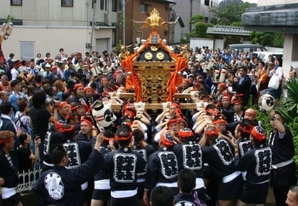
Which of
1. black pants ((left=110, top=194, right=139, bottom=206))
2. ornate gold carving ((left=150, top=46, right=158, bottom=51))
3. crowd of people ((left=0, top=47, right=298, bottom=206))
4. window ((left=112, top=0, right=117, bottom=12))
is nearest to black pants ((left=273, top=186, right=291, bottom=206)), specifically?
crowd of people ((left=0, top=47, right=298, bottom=206))

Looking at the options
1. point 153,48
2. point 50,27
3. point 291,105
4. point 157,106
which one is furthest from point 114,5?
point 291,105

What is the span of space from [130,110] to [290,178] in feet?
9.89

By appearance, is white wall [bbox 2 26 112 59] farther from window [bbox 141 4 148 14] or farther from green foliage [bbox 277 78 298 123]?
green foliage [bbox 277 78 298 123]

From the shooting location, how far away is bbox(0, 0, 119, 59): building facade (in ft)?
83.6

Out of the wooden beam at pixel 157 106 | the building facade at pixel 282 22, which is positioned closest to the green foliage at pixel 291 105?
the wooden beam at pixel 157 106

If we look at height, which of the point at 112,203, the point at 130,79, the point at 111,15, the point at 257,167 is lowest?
the point at 112,203

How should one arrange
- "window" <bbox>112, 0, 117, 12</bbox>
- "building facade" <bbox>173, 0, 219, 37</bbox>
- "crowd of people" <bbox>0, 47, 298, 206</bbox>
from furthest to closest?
"building facade" <bbox>173, 0, 219, 37</bbox>
"window" <bbox>112, 0, 117, 12</bbox>
"crowd of people" <bbox>0, 47, 298, 206</bbox>

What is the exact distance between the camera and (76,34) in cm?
2542

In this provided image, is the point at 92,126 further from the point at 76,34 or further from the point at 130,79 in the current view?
the point at 76,34

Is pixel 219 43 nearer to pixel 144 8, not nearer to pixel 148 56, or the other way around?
pixel 144 8

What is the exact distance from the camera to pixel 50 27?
25422 millimetres

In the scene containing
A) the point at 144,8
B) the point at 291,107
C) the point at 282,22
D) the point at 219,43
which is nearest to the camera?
the point at 291,107

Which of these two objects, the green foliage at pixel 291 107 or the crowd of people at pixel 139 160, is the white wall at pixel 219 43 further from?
the crowd of people at pixel 139 160

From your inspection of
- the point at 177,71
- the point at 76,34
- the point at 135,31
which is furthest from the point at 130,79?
the point at 135,31
